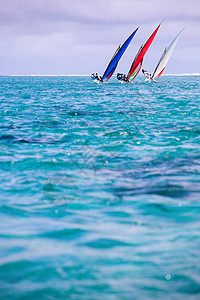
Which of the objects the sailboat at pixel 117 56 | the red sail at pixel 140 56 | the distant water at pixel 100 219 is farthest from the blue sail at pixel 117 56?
the distant water at pixel 100 219

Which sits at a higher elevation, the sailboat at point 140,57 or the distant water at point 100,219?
the sailboat at point 140,57

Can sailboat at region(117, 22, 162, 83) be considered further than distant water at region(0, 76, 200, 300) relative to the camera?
Yes

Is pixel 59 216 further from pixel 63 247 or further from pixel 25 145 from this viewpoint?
pixel 25 145

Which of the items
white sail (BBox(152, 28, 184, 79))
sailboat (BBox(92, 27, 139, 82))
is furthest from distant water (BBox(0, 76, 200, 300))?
white sail (BBox(152, 28, 184, 79))

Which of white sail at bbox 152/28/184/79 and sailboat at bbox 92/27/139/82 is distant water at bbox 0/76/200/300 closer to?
sailboat at bbox 92/27/139/82

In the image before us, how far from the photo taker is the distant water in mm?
4230

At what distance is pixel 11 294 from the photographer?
4012 millimetres

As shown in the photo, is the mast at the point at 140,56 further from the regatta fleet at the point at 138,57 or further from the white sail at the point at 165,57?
the white sail at the point at 165,57

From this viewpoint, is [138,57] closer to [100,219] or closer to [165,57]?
[165,57]

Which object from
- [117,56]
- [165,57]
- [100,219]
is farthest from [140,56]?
[100,219]

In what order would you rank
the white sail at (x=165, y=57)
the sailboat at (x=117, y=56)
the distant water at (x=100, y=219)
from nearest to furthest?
the distant water at (x=100, y=219) → the sailboat at (x=117, y=56) → the white sail at (x=165, y=57)

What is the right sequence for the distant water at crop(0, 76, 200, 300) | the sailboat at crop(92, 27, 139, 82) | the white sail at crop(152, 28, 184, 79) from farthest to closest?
1. the white sail at crop(152, 28, 184, 79)
2. the sailboat at crop(92, 27, 139, 82)
3. the distant water at crop(0, 76, 200, 300)

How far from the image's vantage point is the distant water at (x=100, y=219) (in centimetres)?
423

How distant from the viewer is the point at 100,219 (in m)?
6.12
